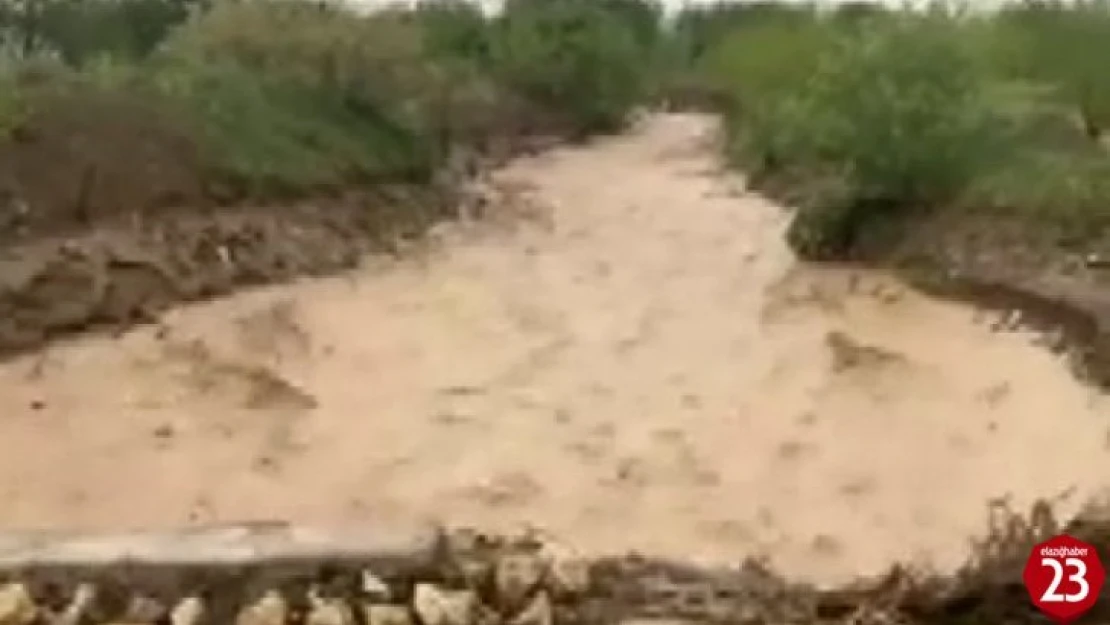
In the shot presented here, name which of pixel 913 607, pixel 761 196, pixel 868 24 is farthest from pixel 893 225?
pixel 913 607

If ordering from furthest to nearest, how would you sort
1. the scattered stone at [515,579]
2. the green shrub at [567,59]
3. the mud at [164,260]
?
1. the green shrub at [567,59]
2. the mud at [164,260]
3. the scattered stone at [515,579]

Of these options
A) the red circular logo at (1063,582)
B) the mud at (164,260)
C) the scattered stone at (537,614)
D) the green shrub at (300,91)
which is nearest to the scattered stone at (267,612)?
the scattered stone at (537,614)

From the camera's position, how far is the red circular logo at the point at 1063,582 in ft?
23.1

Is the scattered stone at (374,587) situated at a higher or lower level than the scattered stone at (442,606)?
higher

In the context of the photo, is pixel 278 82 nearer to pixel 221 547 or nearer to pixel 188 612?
pixel 221 547

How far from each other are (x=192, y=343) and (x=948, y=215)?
9336 mm

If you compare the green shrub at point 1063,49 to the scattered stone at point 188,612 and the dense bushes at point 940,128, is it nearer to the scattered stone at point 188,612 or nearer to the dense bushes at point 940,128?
the dense bushes at point 940,128

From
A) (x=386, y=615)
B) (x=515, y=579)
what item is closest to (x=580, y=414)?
(x=515, y=579)

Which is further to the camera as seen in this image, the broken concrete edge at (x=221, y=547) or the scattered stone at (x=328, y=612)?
the broken concrete edge at (x=221, y=547)

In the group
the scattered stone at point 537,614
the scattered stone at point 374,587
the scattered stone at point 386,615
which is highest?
the scattered stone at point 374,587

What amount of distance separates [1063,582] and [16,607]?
378cm

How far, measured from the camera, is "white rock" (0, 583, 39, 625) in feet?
23.9

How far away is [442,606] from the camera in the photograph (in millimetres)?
7445

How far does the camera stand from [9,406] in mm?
15602
